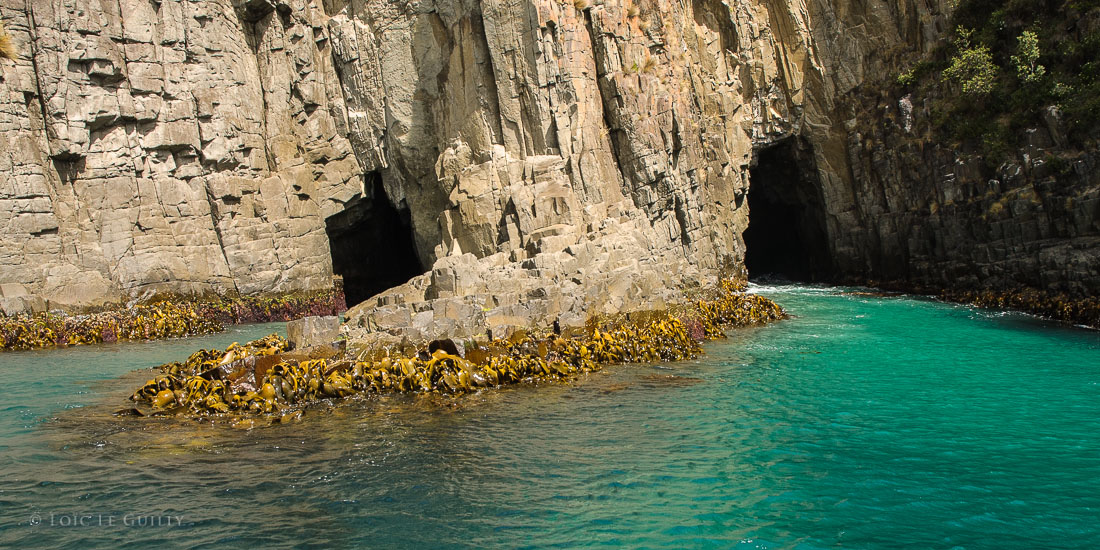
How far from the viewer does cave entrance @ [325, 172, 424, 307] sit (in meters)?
39.1

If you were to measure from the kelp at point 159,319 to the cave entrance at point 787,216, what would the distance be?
2756 centimetres

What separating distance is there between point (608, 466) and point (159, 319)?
24359 mm

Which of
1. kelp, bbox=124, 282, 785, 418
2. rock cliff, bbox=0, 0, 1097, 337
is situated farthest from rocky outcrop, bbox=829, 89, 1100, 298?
kelp, bbox=124, 282, 785, 418

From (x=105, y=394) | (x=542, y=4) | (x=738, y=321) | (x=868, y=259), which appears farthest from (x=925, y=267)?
(x=105, y=394)

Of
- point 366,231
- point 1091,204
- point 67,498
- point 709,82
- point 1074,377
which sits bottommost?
point 1074,377

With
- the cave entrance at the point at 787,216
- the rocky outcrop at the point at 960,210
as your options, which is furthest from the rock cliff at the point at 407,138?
the cave entrance at the point at 787,216

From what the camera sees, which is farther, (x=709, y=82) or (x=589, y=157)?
(x=709, y=82)

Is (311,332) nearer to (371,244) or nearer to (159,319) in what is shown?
(159,319)

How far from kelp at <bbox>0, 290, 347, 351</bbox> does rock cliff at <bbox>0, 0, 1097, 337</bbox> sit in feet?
2.79

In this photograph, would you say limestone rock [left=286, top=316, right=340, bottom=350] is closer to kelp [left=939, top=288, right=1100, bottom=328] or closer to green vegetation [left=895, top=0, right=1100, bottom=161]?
kelp [left=939, top=288, right=1100, bottom=328]

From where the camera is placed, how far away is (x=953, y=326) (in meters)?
25.6

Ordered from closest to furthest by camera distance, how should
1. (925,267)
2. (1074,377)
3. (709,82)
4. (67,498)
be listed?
(67,498), (1074,377), (925,267), (709,82)

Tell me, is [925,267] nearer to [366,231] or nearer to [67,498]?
[366,231]

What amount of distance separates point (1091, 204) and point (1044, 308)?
12.9ft
